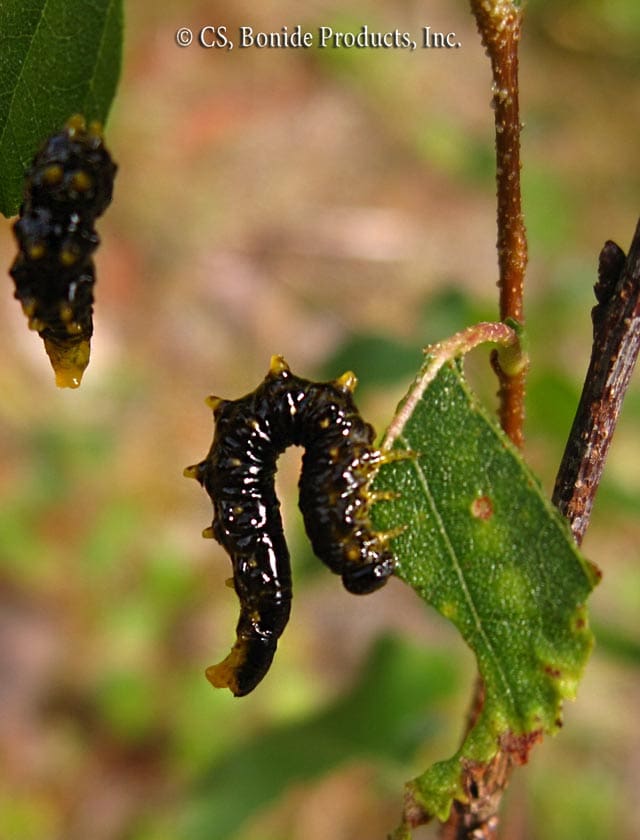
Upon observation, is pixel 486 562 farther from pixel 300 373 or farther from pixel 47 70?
pixel 300 373

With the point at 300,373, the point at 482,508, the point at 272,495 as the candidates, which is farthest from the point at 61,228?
the point at 300,373

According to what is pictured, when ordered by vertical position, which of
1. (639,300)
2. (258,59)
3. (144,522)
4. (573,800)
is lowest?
(639,300)

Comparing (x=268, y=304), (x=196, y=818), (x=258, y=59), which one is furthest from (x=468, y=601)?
(x=258, y=59)

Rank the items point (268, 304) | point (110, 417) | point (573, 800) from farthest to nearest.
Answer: point (268, 304) < point (110, 417) < point (573, 800)

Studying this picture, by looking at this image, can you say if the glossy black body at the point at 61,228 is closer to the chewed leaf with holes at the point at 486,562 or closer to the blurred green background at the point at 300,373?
the chewed leaf with holes at the point at 486,562

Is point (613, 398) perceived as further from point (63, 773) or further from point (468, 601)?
point (63, 773)

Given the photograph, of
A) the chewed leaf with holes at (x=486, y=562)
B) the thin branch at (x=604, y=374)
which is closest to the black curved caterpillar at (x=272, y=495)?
the chewed leaf with holes at (x=486, y=562)
